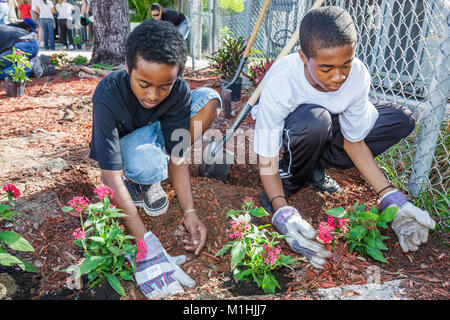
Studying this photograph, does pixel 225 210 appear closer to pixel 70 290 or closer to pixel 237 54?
pixel 70 290

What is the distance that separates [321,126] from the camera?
6.27 feet

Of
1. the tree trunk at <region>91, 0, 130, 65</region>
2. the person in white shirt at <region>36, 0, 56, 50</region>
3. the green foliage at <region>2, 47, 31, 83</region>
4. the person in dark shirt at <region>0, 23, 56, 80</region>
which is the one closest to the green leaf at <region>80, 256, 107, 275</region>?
the green foliage at <region>2, 47, 31, 83</region>

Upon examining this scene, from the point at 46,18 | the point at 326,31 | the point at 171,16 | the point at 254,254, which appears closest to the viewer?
the point at 254,254

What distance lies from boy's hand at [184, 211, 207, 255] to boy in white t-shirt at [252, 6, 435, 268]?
0.40 metres

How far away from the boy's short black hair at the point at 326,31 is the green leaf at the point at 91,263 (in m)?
1.33

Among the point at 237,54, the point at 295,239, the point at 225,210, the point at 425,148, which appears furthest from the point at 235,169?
the point at 237,54

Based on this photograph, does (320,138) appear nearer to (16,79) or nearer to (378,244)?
(378,244)

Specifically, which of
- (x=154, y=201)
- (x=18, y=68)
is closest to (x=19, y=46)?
(x=18, y=68)

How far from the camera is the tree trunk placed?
6012mm

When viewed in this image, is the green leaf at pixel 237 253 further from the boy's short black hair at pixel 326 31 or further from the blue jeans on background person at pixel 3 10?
the blue jeans on background person at pixel 3 10

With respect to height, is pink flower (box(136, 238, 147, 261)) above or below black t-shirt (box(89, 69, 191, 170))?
below

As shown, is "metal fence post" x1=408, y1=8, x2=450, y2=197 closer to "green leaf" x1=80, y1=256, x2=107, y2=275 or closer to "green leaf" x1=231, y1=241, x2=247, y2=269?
Answer: "green leaf" x1=231, y1=241, x2=247, y2=269

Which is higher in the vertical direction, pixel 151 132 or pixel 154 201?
pixel 151 132

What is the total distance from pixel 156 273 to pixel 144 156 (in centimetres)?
72
